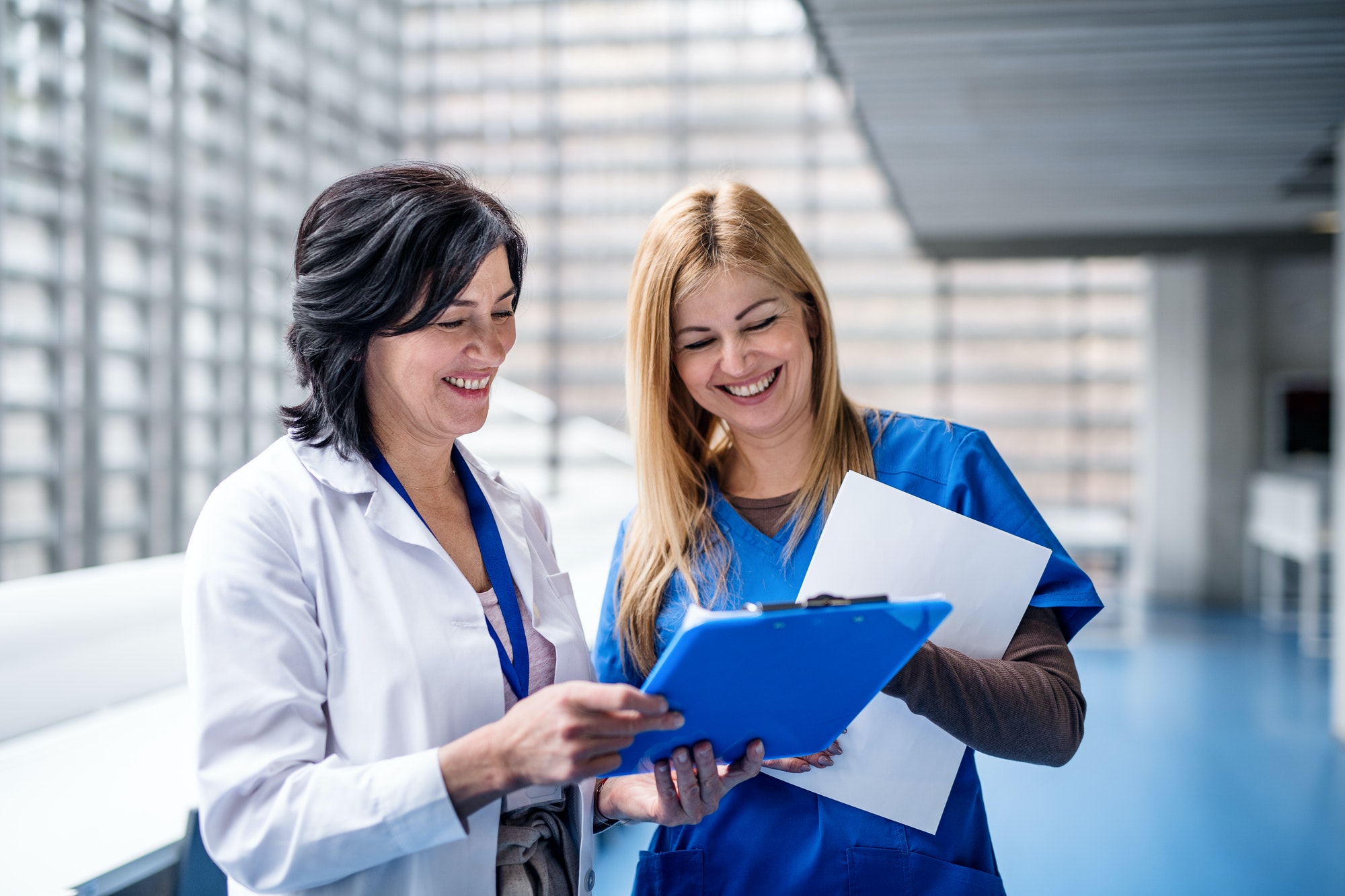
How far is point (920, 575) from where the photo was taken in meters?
1.37

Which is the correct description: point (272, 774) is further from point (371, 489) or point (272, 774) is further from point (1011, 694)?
point (1011, 694)

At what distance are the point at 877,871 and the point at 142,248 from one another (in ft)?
21.1

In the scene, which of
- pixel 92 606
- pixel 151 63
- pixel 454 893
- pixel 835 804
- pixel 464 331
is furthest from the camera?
pixel 151 63

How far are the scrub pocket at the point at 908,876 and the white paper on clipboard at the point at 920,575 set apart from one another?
0.16 feet

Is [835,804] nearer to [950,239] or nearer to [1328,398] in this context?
[950,239]

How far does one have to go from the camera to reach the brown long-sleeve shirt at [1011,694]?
119 cm

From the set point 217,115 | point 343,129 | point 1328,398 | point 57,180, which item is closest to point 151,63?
point 217,115

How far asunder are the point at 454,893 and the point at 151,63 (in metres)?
6.59

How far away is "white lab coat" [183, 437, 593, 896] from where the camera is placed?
996 millimetres

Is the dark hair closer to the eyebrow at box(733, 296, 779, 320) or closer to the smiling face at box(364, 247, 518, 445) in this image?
the smiling face at box(364, 247, 518, 445)

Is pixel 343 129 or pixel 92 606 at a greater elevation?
pixel 343 129

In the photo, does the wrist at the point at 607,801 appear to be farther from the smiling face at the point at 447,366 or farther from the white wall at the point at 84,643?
the white wall at the point at 84,643

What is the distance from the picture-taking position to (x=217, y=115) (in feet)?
22.4

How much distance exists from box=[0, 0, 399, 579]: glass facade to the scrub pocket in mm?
4834
